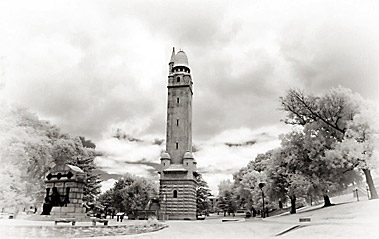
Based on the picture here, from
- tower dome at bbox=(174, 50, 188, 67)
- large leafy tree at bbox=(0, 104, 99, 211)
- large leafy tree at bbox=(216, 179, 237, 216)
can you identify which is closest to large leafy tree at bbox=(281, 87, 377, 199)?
large leafy tree at bbox=(0, 104, 99, 211)

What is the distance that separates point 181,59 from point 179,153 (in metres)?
13.4

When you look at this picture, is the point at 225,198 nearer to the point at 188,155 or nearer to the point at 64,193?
the point at 188,155

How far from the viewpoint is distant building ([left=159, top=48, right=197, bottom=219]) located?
38.2 m

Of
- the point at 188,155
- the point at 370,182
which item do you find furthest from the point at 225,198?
the point at 370,182

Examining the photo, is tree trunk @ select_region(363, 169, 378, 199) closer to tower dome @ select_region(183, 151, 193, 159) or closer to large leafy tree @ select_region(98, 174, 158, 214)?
tower dome @ select_region(183, 151, 193, 159)

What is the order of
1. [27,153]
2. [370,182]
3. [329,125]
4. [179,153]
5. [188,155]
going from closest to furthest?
[27,153]
[370,182]
[329,125]
[188,155]
[179,153]

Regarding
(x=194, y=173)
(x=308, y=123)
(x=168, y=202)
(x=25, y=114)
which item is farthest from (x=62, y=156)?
(x=308, y=123)

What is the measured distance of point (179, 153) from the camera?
134 ft

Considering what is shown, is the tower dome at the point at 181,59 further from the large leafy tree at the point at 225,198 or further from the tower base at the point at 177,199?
the large leafy tree at the point at 225,198

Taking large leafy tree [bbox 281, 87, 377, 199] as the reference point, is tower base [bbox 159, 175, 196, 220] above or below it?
below

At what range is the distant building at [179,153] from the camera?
38250 mm

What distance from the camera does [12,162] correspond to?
59.0 feet

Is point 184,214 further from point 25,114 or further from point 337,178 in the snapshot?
point 25,114

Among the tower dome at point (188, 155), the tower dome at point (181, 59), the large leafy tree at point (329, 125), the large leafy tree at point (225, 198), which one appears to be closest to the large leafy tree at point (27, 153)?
the tower dome at point (188, 155)
